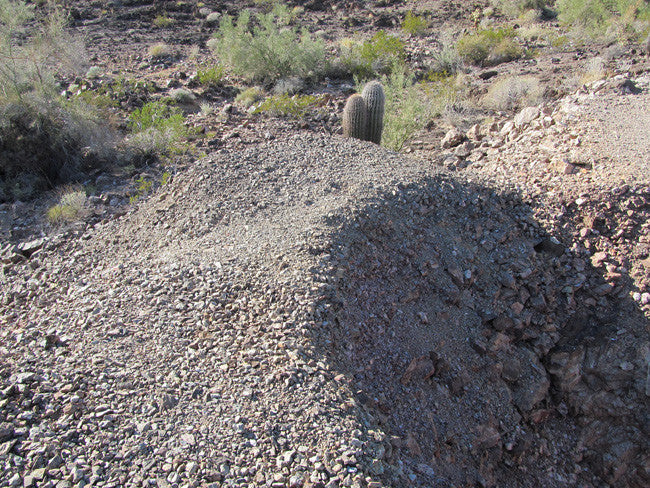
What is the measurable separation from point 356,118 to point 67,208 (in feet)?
13.3

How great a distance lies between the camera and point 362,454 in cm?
277

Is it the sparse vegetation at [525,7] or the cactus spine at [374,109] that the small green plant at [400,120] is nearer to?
the cactus spine at [374,109]

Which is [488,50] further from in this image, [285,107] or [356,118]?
[356,118]

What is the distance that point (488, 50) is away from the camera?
1173 cm

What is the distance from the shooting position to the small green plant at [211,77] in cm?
1027

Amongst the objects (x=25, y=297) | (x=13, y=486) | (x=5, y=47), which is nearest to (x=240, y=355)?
(x=13, y=486)

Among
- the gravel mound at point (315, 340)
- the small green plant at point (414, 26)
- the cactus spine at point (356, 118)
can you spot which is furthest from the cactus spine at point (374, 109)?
the small green plant at point (414, 26)

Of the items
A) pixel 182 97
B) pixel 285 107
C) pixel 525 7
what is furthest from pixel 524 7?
pixel 182 97

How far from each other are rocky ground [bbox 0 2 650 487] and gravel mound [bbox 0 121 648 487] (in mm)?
18

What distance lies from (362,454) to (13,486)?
188 centimetres

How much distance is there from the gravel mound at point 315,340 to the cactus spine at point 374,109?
1.45m

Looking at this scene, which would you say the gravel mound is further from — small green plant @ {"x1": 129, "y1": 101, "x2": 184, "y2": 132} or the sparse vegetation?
the sparse vegetation

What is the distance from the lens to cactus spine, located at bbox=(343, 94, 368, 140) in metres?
6.96

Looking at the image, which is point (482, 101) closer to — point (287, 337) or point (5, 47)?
point (287, 337)
